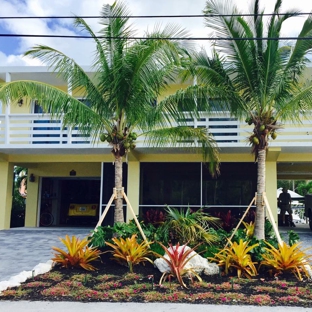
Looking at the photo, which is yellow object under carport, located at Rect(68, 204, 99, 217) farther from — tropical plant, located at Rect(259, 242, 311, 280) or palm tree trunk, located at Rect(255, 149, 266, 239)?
tropical plant, located at Rect(259, 242, 311, 280)

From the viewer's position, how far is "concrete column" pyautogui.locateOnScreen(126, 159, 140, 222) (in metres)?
14.2

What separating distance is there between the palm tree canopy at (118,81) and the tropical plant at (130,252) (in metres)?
2.40

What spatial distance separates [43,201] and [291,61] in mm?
13137

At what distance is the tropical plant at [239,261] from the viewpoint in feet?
23.2

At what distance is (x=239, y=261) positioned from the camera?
279 inches

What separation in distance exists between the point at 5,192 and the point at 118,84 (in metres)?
8.73

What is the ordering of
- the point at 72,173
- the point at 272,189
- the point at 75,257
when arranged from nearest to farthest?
the point at 75,257 → the point at 272,189 → the point at 72,173

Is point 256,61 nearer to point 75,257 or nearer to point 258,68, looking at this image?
point 258,68

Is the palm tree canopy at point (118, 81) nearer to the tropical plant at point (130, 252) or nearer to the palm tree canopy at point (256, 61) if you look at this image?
the palm tree canopy at point (256, 61)

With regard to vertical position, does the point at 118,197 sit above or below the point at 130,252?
above

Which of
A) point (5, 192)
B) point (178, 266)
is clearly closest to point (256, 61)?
point (178, 266)

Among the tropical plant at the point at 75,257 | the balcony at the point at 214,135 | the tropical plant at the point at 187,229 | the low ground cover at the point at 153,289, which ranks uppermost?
the balcony at the point at 214,135

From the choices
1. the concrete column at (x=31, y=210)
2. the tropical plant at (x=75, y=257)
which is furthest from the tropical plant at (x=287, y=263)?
the concrete column at (x=31, y=210)

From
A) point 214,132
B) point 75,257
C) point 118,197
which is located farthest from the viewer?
point 214,132
